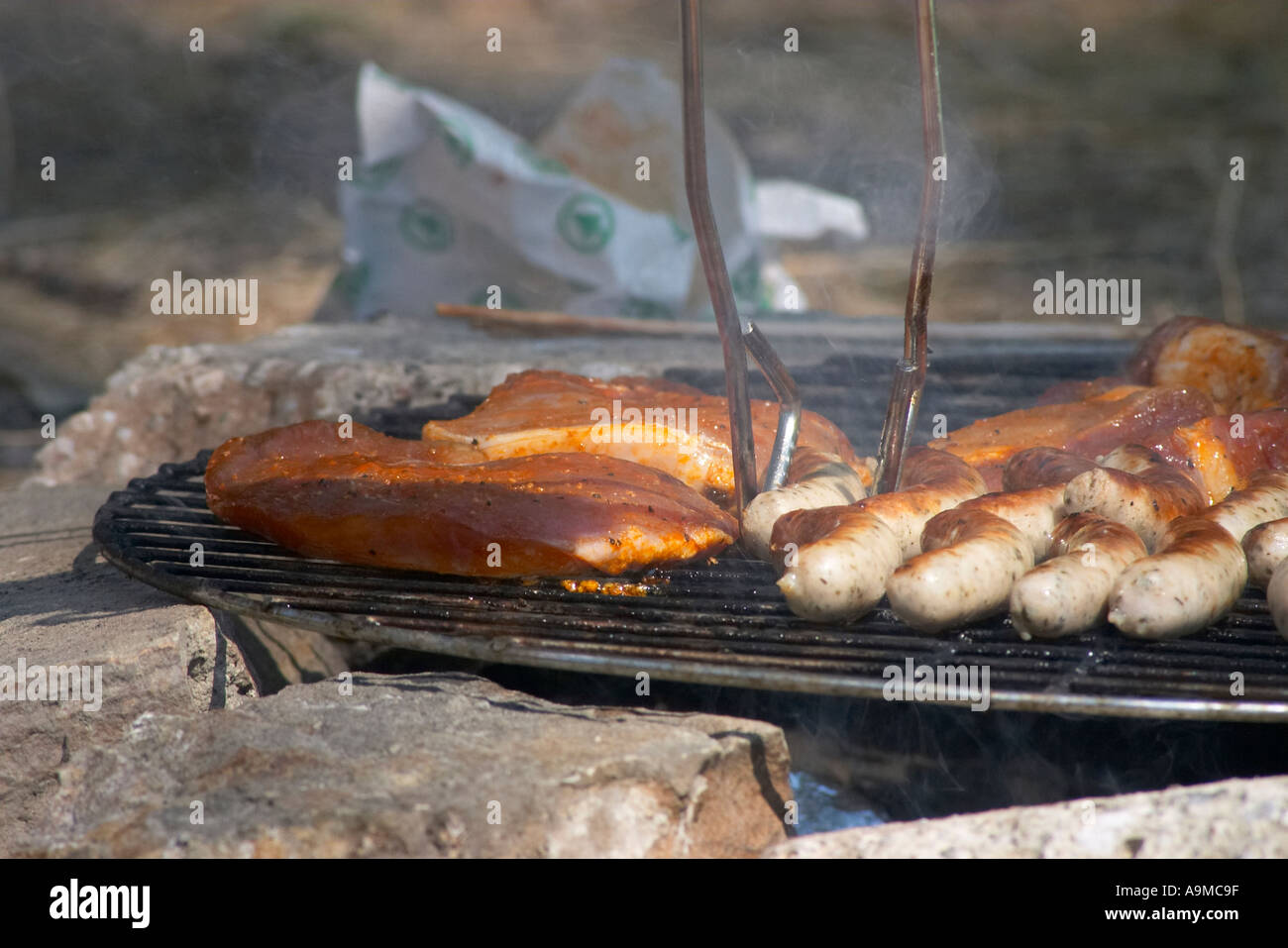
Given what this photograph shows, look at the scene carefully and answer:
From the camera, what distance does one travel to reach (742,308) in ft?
21.2

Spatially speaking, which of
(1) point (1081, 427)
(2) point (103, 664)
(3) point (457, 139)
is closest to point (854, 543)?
(1) point (1081, 427)

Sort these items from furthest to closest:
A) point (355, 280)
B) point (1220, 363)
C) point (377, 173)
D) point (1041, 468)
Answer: point (355, 280), point (377, 173), point (1220, 363), point (1041, 468)

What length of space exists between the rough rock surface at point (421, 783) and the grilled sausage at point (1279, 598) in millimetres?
968

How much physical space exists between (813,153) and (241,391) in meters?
7.41

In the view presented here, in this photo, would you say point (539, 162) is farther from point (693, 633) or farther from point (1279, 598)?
point (1279, 598)

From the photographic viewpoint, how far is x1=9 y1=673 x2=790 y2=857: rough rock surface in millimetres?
1808

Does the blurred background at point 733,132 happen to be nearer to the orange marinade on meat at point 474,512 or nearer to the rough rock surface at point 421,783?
the orange marinade on meat at point 474,512

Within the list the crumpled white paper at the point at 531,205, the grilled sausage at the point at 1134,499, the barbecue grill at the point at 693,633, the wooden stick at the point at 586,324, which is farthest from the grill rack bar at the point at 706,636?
the crumpled white paper at the point at 531,205

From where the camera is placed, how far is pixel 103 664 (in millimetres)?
2451

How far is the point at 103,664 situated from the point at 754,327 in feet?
5.25

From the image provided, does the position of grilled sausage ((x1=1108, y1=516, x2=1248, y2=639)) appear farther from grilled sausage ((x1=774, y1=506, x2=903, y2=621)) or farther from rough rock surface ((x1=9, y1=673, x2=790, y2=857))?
rough rock surface ((x1=9, y1=673, x2=790, y2=857))

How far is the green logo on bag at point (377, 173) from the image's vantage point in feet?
18.8

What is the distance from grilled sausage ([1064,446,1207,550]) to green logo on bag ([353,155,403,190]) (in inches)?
161
